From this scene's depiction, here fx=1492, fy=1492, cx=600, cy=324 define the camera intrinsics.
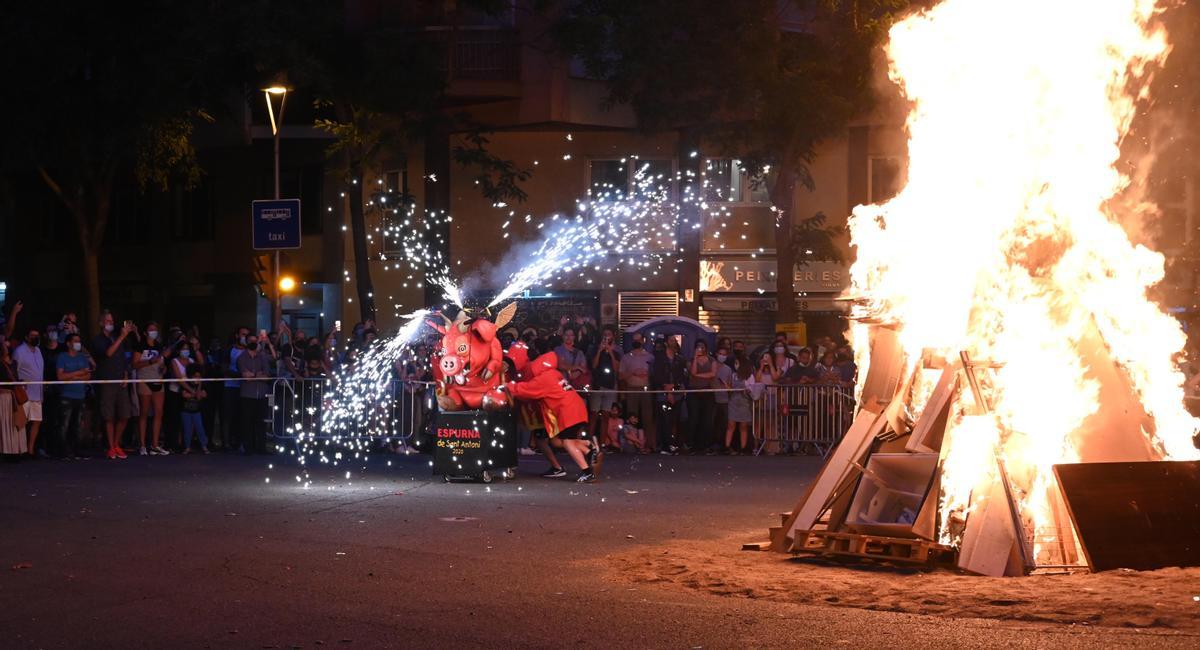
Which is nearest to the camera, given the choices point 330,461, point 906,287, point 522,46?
point 906,287

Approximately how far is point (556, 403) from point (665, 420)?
5.90 meters

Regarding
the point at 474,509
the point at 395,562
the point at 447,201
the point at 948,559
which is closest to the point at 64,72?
the point at 447,201

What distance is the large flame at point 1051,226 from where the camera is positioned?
1107 cm

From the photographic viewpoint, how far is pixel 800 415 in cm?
2198

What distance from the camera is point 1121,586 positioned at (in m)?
9.16

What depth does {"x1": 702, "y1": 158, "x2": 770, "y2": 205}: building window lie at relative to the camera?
33.9m

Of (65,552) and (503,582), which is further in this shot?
(65,552)

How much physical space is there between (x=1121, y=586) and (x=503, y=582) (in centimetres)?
387

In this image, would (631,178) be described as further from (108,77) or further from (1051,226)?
(1051,226)

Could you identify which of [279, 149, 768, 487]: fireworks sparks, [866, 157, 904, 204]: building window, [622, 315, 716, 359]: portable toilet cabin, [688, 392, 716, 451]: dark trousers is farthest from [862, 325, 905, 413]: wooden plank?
[866, 157, 904, 204]: building window

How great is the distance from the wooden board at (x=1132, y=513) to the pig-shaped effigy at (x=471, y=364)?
7826 mm

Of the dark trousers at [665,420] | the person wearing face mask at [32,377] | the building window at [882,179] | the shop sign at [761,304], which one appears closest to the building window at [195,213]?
the shop sign at [761,304]

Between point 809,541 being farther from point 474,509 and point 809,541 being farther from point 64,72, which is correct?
point 64,72

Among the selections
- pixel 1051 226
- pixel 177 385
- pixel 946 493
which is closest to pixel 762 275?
pixel 177 385
